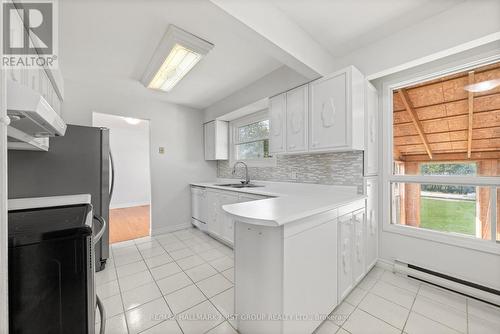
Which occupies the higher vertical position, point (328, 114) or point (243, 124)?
point (243, 124)

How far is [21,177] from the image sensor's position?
179 centimetres

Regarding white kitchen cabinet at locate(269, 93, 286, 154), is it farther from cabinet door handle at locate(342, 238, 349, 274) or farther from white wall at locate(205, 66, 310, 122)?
cabinet door handle at locate(342, 238, 349, 274)

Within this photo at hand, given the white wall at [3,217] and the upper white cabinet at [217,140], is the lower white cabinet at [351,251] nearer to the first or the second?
the white wall at [3,217]

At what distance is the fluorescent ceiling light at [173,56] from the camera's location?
1.78 m

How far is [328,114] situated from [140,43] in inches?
79.8

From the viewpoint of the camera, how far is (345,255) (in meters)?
1.59

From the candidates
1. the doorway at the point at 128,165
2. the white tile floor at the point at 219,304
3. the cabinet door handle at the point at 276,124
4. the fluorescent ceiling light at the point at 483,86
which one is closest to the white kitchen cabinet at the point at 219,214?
the white tile floor at the point at 219,304

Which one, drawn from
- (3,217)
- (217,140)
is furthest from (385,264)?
(217,140)

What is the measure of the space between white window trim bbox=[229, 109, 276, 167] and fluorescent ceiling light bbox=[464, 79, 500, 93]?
7.07ft

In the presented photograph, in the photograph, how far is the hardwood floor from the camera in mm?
3494

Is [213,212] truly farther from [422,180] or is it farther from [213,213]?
[422,180]

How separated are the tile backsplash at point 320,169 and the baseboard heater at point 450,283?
93 cm

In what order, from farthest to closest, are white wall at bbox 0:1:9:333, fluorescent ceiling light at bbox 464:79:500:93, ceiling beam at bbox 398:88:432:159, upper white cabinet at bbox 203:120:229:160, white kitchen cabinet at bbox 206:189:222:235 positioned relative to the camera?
1. upper white cabinet at bbox 203:120:229:160
2. white kitchen cabinet at bbox 206:189:222:235
3. ceiling beam at bbox 398:88:432:159
4. fluorescent ceiling light at bbox 464:79:500:93
5. white wall at bbox 0:1:9:333

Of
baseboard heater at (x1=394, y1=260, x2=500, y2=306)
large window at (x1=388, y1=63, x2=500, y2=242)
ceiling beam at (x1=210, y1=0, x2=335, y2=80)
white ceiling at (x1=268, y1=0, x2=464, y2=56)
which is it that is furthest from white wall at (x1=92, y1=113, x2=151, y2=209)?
baseboard heater at (x1=394, y1=260, x2=500, y2=306)
